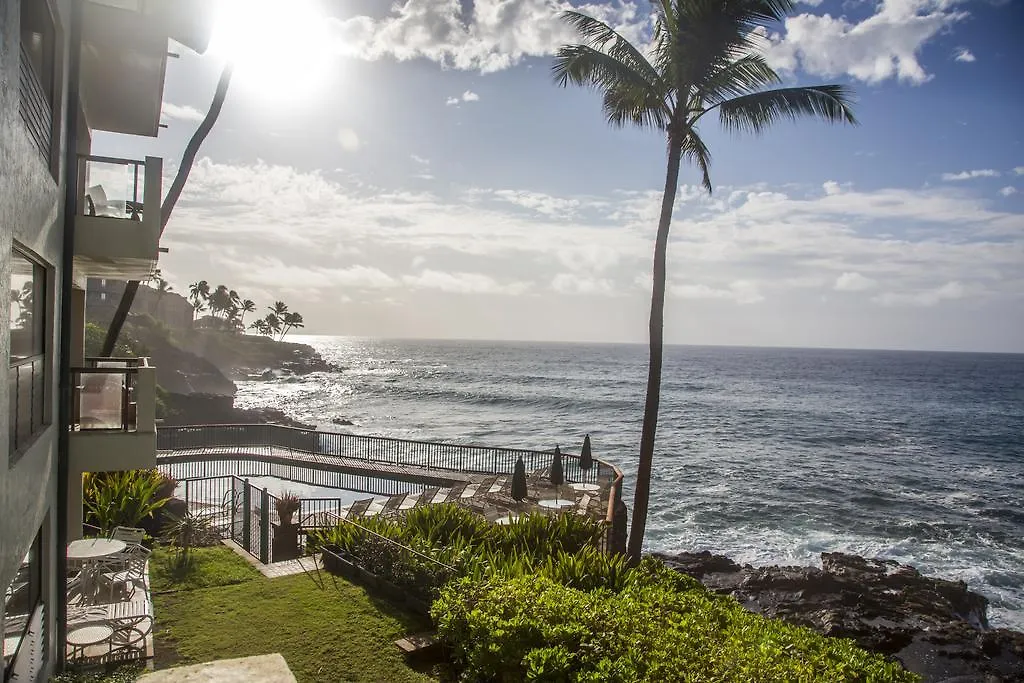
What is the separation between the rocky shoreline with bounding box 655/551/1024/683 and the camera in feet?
57.8

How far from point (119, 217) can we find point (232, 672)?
20.1 feet

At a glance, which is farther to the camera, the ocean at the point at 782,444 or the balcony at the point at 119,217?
the ocean at the point at 782,444

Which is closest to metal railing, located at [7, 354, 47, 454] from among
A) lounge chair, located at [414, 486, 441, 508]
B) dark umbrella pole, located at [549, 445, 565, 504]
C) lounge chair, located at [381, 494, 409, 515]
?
lounge chair, located at [381, 494, 409, 515]

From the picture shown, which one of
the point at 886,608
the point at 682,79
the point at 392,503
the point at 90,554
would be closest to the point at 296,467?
the point at 392,503

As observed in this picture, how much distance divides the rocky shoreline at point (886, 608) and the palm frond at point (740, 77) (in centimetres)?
1409

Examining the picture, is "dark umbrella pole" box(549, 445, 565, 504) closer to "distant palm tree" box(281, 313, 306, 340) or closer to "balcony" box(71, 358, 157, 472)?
"balcony" box(71, 358, 157, 472)

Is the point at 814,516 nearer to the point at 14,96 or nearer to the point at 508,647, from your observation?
the point at 508,647

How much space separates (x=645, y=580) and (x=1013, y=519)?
30202 millimetres

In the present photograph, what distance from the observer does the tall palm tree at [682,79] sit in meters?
13.8

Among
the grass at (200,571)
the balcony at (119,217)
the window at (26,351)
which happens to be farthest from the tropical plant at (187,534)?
the window at (26,351)

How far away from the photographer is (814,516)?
104 feet

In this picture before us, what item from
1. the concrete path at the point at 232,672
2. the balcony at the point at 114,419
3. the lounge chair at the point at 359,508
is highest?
the balcony at the point at 114,419

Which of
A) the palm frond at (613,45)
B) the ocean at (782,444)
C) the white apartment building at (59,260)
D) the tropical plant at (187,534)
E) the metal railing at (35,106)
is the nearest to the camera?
the white apartment building at (59,260)

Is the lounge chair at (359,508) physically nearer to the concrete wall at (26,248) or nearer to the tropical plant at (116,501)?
the tropical plant at (116,501)
